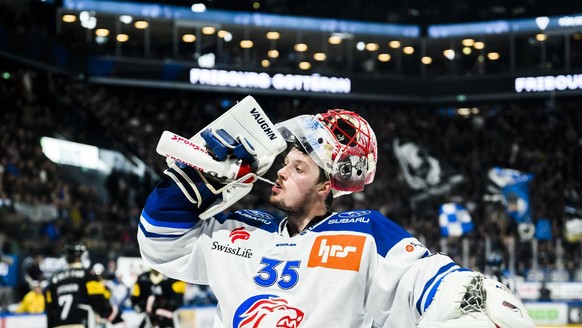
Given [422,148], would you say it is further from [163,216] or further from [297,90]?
[163,216]

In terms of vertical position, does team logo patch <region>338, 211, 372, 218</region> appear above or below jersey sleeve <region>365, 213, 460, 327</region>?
above

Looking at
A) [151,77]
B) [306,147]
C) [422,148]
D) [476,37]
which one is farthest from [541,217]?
[306,147]

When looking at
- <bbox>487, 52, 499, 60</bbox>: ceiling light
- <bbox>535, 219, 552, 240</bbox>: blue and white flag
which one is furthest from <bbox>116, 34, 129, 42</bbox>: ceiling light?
<bbox>535, 219, 552, 240</bbox>: blue and white flag

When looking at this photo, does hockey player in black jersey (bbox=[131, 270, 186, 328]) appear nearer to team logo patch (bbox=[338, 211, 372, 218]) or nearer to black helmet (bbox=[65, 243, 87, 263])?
black helmet (bbox=[65, 243, 87, 263])

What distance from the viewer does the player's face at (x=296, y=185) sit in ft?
9.68

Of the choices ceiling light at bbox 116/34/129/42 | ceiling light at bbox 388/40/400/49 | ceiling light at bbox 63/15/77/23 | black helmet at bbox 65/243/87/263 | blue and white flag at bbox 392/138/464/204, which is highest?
black helmet at bbox 65/243/87/263

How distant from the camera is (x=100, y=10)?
78.8ft

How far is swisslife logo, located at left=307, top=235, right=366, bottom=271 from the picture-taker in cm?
272

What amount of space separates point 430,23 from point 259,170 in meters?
25.5

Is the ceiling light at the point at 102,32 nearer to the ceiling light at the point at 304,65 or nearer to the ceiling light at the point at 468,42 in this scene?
the ceiling light at the point at 304,65

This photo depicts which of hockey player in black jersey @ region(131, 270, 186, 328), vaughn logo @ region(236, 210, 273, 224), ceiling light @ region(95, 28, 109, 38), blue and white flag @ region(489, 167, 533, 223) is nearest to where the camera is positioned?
vaughn logo @ region(236, 210, 273, 224)

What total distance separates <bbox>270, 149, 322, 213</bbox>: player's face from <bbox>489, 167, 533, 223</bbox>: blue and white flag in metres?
17.6

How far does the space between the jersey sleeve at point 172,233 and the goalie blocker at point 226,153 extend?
5 centimetres

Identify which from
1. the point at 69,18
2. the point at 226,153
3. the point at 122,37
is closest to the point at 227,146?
the point at 226,153
